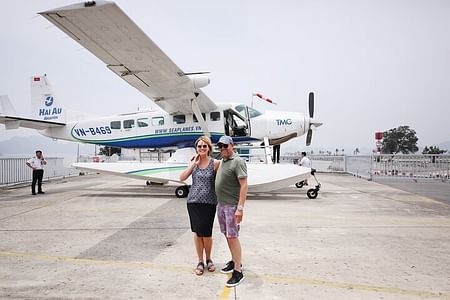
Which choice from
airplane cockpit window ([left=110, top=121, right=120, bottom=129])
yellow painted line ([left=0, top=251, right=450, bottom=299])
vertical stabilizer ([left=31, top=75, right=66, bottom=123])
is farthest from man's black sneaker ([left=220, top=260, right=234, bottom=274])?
vertical stabilizer ([left=31, top=75, right=66, bottom=123])

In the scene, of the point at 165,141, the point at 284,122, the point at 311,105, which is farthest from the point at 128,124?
the point at 311,105

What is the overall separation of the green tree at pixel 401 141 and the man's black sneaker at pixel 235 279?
92.1 m

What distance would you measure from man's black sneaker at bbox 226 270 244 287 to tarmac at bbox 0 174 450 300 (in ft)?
0.22

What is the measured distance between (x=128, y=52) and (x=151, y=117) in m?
4.48

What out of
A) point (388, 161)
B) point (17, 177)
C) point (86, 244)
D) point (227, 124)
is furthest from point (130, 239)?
point (388, 161)

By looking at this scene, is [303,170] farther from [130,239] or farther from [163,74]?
[130,239]

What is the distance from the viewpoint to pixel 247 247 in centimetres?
422

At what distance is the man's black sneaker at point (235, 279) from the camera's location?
117 inches

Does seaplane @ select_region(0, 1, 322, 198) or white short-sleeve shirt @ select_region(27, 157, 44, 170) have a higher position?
seaplane @ select_region(0, 1, 322, 198)

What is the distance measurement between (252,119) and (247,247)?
655 centimetres

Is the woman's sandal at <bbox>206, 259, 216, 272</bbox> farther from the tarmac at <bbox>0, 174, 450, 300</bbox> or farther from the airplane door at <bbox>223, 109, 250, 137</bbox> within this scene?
the airplane door at <bbox>223, 109, 250, 137</bbox>

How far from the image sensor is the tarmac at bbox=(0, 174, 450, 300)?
2.87 metres

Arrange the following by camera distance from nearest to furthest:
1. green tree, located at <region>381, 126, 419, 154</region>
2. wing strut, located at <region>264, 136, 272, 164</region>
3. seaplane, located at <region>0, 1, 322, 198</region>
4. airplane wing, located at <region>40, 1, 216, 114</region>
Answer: airplane wing, located at <region>40, 1, 216, 114</region> → seaplane, located at <region>0, 1, 322, 198</region> → wing strut, located at <region>264, 136, 272, 164</region> → green tree, located at <region>381, 126, 419, 154</region>

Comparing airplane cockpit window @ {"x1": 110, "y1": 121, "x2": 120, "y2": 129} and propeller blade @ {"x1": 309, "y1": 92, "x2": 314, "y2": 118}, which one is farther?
airplane cockpit window @ {"x1": 110, "y1": 121, "x2": 120, "y2": 129}
